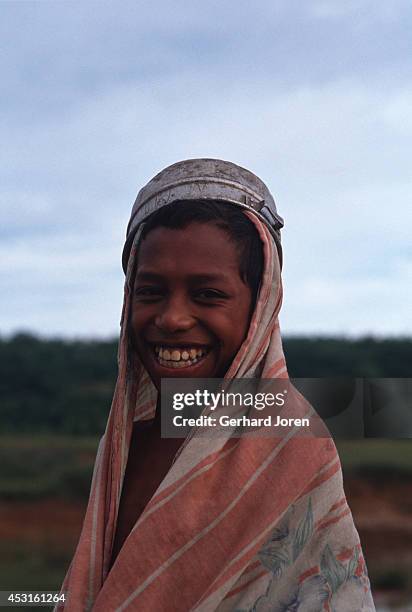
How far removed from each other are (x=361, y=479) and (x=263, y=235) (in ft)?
58.7

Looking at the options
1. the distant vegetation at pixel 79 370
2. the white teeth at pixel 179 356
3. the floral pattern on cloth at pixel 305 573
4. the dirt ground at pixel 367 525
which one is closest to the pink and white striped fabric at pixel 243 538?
the floral pattern on cloth at pixel 305 573

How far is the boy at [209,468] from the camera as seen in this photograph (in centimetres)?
193

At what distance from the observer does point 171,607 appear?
192 cm

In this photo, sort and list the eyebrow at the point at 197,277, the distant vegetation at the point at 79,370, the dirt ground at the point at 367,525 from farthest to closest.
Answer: the distant vegetation at the point at 79,370 < the dirt ground at the point at 367,525 < the eyebrow at the point at 197,277

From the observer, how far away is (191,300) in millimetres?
2045

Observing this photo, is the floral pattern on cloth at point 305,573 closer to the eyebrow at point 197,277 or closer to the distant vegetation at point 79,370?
the eyebrow at point 197,277

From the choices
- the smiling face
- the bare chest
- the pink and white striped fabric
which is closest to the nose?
the smiling face

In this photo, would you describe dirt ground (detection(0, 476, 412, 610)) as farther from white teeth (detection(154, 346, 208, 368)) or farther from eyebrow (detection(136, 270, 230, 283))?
eyebrow (detection(136, 270, 230, 283))

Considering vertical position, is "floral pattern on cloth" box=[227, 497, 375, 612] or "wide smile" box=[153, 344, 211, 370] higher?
"wide smile" box=[153, 344, 211, 370]

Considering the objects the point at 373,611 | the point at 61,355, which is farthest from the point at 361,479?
the point at 373,611

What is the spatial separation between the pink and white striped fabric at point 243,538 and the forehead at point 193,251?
0.60ft

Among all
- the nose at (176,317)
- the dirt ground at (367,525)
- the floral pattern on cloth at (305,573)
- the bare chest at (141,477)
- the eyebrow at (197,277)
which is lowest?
the floral pattern on cloth at (305,573)

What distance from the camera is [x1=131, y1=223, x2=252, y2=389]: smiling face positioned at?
2031 mm

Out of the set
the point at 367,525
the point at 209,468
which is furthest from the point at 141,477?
the point at 367,525
